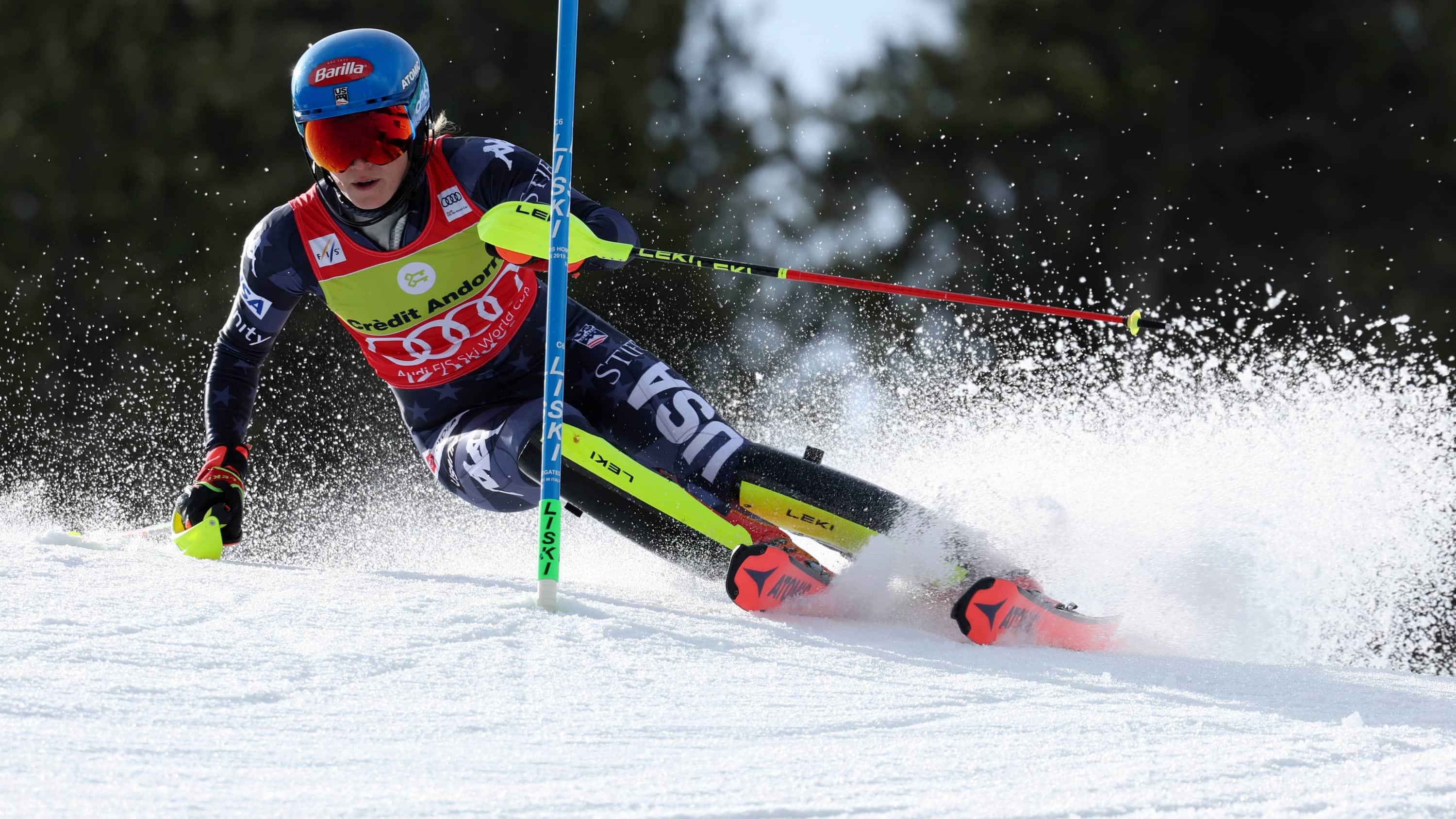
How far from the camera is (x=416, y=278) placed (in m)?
2.95

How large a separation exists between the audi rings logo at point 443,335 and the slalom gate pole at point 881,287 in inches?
22.8

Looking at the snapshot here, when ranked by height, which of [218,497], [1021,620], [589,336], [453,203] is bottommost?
[1021,620]

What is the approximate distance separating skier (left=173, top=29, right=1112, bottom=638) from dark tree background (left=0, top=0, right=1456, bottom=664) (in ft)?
27.2

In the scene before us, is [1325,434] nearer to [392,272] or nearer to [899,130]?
[392,272]

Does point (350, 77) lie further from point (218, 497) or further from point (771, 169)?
point (771, 169)

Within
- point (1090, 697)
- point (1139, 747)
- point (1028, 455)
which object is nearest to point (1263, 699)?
point (1090, 697)

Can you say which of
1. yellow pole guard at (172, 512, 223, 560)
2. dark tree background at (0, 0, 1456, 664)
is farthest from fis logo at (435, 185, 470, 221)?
dark tree background at (0, 0, 1456, 664)

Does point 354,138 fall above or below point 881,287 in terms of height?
above

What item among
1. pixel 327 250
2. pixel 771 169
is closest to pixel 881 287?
pixel 327 250

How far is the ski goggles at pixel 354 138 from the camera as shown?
2.74 m

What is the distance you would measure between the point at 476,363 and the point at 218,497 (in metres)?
0.72

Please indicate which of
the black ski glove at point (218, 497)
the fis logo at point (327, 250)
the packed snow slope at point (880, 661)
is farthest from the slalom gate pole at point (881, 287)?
the black ski glove at point (218, 497)

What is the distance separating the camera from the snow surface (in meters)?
1.35

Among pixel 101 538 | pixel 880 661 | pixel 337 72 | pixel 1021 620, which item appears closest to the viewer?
pixel 880 661
